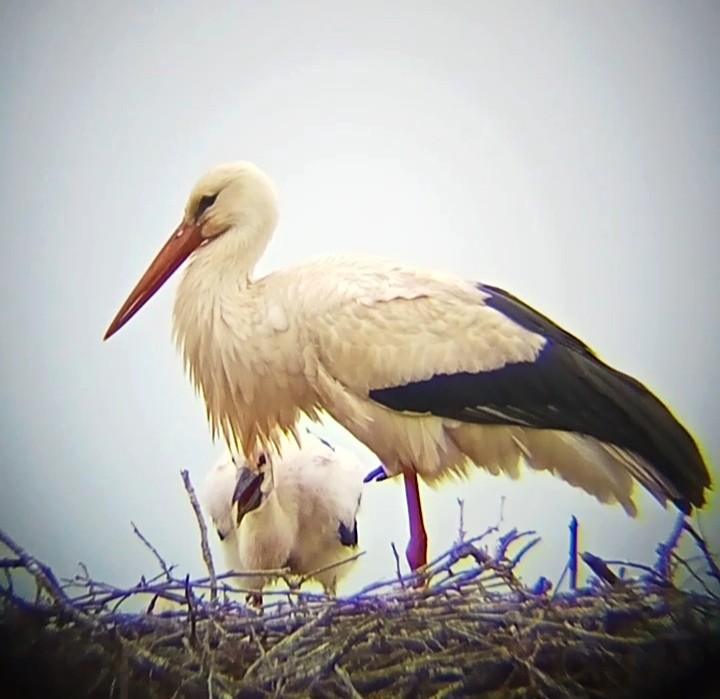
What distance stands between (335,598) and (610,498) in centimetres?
43

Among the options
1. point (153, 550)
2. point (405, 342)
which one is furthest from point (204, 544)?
point (405, 342)

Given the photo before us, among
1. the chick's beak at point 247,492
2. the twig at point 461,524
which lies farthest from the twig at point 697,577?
the chick's beak at point 247,492

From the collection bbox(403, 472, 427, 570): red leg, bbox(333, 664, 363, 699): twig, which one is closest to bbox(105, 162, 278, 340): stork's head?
bbox(403, 472, 427, 570): red leg

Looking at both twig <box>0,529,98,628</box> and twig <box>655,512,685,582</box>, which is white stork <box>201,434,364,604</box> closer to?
twig <box>0,529,98,628</box>

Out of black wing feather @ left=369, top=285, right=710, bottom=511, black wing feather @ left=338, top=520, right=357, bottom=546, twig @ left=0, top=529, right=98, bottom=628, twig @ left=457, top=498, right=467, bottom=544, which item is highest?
black wing feather @ left=369, top=285, right=710, bottom=511

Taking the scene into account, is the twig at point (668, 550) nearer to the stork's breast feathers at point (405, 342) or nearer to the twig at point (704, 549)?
the twig at point (704, 549)

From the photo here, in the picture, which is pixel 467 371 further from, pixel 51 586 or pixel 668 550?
pixel 51 586

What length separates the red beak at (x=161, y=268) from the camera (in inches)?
60.4

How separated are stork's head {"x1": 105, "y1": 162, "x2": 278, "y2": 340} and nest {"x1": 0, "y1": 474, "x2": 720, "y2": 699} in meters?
0.36

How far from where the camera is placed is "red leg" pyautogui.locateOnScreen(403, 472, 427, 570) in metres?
1.49

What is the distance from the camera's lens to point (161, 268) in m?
1.54

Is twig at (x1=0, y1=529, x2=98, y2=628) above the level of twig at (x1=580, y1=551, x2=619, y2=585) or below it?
below

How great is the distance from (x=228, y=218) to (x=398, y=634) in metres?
0.66

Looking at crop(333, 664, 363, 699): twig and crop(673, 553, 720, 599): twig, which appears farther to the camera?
crop(673, 553, 720, 599): twig
